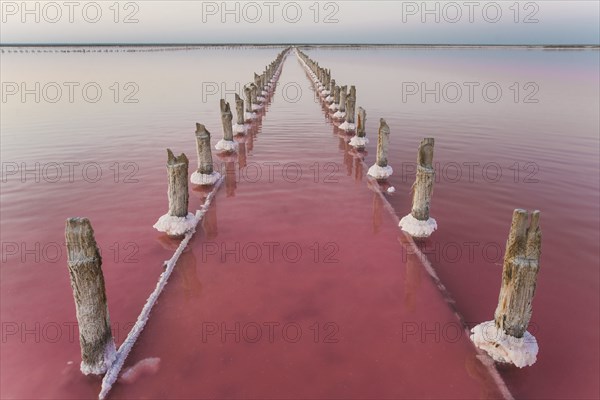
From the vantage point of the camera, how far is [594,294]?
768 cm

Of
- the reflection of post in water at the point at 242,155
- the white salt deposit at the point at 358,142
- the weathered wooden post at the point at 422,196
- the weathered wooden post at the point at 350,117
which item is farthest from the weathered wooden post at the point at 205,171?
the weathered wooden post at the point at 350,117

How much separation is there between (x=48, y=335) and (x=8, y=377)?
92 centimetres

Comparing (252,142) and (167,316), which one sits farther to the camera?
(252,142)

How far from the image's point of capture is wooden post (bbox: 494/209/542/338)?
551cm

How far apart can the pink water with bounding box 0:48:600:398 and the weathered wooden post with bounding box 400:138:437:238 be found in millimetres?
401

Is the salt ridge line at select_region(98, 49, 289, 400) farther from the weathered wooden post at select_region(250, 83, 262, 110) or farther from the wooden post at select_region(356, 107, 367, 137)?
the weathered wooden post at select_region(250, 83, 262, 110)

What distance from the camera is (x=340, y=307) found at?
7164 mm

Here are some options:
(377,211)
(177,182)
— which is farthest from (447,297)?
(177,182)

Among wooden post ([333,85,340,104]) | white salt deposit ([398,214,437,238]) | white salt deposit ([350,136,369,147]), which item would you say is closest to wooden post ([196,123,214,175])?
white salt deposit ([398,214,437,238])

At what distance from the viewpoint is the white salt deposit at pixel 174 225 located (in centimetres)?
977

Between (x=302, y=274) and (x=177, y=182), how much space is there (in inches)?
140

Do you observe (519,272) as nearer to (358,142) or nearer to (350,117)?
(358,142)

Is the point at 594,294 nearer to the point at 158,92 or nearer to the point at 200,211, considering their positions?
the point at 200,211

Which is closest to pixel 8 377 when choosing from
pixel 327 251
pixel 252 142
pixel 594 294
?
pixel 327 251
